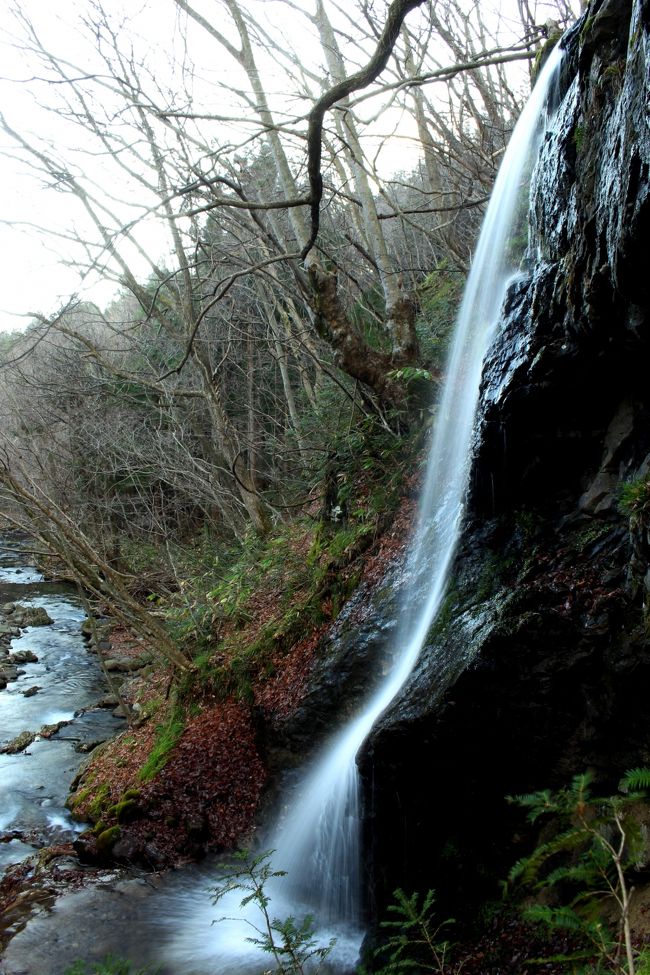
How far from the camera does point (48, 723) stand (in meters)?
9.30

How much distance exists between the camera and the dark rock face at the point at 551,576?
3600 mm

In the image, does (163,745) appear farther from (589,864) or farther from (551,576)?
(589,864)

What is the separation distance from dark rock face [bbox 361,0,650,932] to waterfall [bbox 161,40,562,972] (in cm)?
40

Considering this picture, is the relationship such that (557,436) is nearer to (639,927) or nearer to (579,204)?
(579,204)

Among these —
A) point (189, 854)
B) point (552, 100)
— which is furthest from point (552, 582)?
point (189, 854)

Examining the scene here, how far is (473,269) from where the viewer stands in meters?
6.83

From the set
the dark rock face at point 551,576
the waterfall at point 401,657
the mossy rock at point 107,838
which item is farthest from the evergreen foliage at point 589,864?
the mossy rock at point 107,838

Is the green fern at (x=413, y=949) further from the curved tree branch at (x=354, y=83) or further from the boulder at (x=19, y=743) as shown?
the boulder at (x=19, y=743)

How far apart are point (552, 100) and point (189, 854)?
23.4 ft

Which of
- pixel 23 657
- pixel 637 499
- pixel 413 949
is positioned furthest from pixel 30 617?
pixel 637 499

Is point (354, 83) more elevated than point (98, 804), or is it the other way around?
point (354, 83)

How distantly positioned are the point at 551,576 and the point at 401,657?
180cm

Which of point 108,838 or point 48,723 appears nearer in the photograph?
point 108,838

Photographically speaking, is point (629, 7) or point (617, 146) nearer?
point (617, 146)
